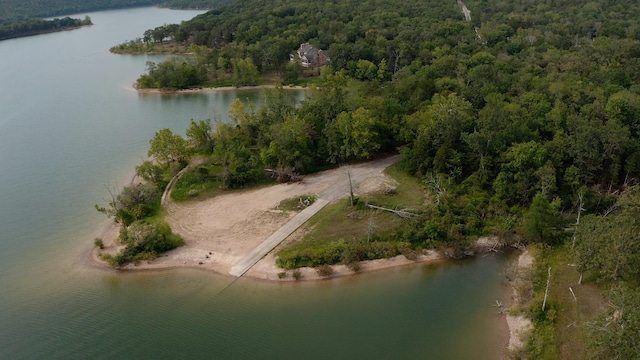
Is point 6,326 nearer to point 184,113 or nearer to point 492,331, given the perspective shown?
point 492,331

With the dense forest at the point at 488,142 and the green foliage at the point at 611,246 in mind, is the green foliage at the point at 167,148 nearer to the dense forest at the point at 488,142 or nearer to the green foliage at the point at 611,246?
the dense forest at the point at 488,142

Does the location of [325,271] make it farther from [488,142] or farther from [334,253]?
[488,142]

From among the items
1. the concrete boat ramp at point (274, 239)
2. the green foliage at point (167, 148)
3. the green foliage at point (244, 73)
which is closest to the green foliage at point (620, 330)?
the concrete boat ramp at point (274, 239)

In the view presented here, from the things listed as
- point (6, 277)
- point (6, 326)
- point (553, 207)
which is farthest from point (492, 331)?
point (6, 277)

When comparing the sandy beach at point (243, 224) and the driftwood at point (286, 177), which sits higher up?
the driftwood at point (286, 177)

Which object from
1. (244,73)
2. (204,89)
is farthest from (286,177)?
(204,89)

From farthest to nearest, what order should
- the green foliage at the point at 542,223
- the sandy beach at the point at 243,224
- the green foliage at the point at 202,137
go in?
the green foliage at the point at 202,137, the sandy beach at the point at 243,224, the green foliage at the point at 542,223

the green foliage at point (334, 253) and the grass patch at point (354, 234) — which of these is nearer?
the green foliage at point (334, 253)
